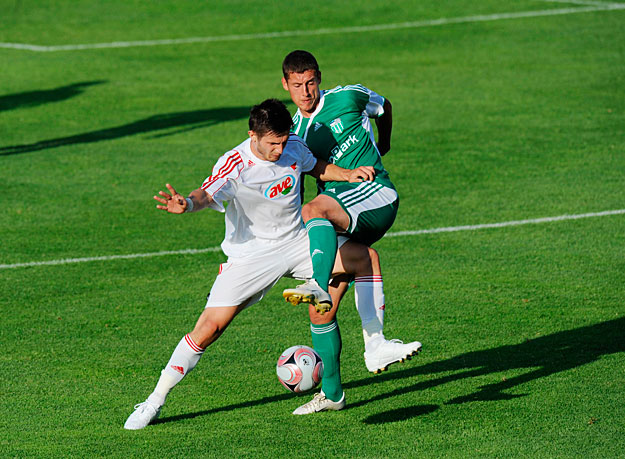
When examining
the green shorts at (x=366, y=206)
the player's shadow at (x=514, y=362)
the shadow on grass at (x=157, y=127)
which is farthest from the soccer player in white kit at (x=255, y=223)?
the shadow on grass at (x=157, y=127)

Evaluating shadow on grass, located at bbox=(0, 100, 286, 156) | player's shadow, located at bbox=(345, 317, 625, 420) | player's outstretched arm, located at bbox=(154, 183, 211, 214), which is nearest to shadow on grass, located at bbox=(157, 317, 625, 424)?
player's shadow, located at bbox=(345, 317, 625, 420)

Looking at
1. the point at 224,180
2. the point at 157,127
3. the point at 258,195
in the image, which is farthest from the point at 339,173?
the point at 157,127

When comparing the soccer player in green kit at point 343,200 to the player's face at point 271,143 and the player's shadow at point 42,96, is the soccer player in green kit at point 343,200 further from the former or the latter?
the player's shadow at point 42,96

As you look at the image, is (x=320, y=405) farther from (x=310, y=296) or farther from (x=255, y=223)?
(x=255, y=223)

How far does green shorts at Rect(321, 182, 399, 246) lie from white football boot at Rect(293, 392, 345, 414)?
131cm

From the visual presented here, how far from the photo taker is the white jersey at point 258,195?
6.96m

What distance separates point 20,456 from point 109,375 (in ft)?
5.54

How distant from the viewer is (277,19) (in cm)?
2750

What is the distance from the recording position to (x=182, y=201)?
659cm

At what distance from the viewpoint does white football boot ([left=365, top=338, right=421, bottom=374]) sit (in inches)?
279

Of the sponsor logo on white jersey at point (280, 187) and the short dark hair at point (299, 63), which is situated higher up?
the short dark hair at point (299, 63)

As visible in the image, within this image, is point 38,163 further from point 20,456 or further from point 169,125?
point 20,456

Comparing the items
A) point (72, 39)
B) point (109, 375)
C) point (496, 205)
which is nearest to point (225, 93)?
point (72, 39)

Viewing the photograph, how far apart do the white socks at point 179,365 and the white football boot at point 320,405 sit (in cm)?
97
